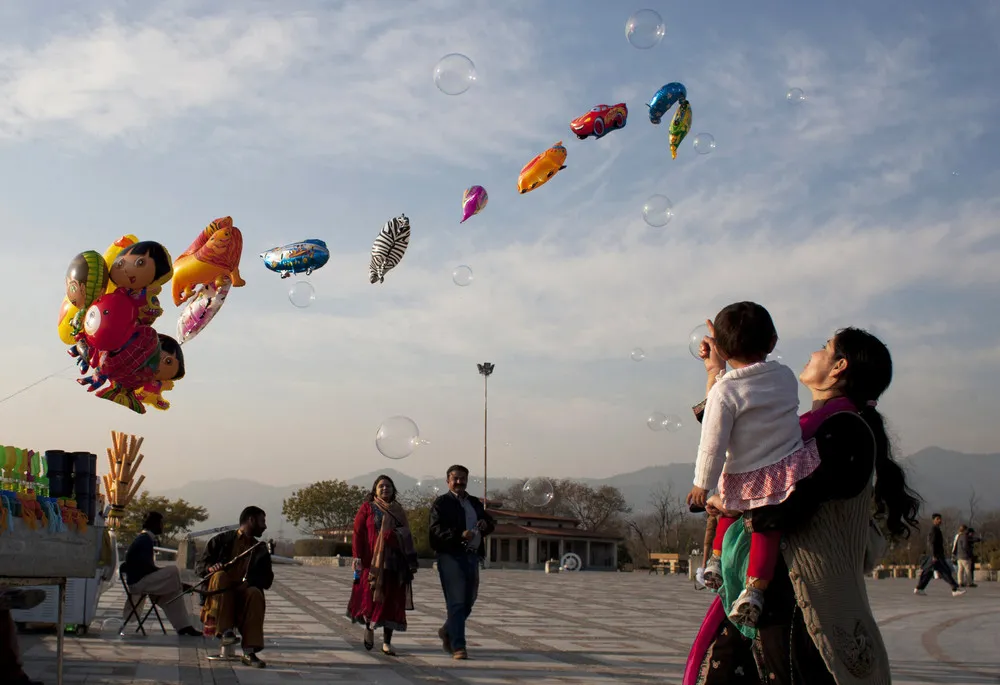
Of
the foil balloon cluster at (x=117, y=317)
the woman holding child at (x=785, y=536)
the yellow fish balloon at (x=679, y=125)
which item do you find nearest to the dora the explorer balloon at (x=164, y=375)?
the foil balloon cluster at (x=117, y=317)

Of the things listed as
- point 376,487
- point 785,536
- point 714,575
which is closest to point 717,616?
point 714,575

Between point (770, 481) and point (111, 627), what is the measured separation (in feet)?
32.4

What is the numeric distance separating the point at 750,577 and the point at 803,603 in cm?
16

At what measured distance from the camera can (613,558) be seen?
6938 centimetres

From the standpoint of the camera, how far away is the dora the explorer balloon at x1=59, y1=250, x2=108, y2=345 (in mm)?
12758

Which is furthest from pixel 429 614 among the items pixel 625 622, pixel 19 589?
pixel 19 589

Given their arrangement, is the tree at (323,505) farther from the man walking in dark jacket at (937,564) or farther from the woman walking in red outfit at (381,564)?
the woman walking in red outfit at (381,564)

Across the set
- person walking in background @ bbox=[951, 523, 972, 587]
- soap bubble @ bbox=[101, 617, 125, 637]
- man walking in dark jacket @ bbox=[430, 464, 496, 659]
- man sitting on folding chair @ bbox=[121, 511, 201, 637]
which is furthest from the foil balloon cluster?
person walking in background @ bbox=[951, 523, 972, 587]

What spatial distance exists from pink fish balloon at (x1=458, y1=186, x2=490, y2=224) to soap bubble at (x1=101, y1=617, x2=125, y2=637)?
9746mm

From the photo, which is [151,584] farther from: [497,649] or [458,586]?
[497,649]

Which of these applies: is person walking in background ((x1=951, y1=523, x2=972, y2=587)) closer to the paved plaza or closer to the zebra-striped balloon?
the paved plaza

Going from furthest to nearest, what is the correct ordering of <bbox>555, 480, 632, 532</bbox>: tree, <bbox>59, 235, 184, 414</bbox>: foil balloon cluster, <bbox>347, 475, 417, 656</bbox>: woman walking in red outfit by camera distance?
<bbox>555, 480, 632, 532</bbox>: tree
<bbox>59, 235, 184, 414</bbox>: foil balloon cluster
<bbox>347, 475, 417, 656</bbox>: woman walking in red outfit

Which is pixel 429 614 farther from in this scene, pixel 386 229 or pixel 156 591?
pixel 386 229

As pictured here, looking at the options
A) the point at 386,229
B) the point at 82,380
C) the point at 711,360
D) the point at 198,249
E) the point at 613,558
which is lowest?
the point at 613,558
